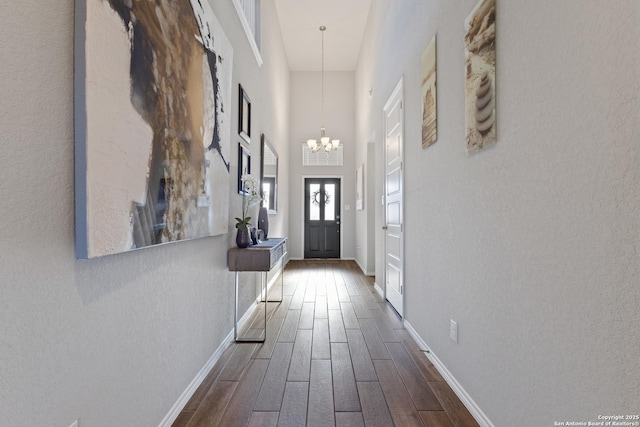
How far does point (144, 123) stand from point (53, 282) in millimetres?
666

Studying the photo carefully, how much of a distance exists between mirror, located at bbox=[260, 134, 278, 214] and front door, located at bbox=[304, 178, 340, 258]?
7.85 ft

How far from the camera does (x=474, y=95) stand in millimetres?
1680

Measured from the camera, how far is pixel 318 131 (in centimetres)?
750

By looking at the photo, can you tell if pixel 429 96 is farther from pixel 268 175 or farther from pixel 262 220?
pixel 268 175

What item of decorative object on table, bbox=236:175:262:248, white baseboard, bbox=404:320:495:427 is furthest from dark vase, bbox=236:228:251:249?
white baseboard, bbox=404:320:495:427

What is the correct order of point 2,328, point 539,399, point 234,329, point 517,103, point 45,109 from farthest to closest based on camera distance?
point 234,329
point 517,103
point 539,399
point 45,109
point 2,328

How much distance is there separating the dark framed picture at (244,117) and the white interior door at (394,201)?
1.51m

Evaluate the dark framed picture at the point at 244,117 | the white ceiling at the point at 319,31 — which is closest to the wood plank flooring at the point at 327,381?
the dark framed picture at the point at 244,117

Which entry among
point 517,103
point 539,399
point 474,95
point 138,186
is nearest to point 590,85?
point 517,103

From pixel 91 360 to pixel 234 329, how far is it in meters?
1.75

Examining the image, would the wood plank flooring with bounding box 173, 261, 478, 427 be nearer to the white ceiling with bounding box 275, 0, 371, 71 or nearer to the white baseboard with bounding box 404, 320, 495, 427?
the white baseboard with bounding box 404, 320, 495, 427

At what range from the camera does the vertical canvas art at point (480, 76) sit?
1.51 m

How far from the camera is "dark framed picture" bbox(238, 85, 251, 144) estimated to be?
9.50 ft

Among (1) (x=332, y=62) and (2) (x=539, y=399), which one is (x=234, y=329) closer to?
(2) (x=539, y=399)
